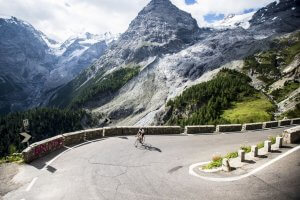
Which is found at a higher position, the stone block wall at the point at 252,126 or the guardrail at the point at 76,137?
the stone block wall at the point at 252,126

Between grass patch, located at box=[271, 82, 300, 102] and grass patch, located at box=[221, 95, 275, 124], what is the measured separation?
668 cm

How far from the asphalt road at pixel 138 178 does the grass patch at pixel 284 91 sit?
368 ft

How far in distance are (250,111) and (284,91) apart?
41255 millimetres

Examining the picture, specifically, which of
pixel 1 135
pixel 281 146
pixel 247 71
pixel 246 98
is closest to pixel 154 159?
pixel 281 146

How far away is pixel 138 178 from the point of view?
1953 centimetres

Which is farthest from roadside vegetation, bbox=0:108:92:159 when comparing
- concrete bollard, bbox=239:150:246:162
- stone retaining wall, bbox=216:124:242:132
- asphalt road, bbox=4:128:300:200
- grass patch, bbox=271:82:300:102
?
concrete bollard, bbox=239:150:246:162

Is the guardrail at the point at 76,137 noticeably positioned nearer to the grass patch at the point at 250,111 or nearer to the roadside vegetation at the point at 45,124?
the grass patch at the point at 250,111

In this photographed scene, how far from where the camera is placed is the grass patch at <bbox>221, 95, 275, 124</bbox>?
313 feet

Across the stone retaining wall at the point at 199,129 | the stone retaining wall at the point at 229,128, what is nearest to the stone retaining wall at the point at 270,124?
the stone retaining wall at the point at 229,128

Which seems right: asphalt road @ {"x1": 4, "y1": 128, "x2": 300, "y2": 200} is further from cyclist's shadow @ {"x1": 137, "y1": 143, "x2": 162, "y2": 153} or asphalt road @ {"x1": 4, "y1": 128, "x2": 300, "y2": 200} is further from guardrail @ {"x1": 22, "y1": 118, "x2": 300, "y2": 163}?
guardrail @ {"x1": 22, "y1": 118, "x2": 300, "y2": 163}

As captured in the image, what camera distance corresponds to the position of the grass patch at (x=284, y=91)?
12856cm

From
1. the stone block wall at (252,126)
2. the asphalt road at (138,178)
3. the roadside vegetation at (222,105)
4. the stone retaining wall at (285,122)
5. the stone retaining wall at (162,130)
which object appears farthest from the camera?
the roadside vegetation at (222,105)

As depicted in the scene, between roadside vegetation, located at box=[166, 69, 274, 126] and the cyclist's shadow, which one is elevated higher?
roadside vegetation, located at box=[166, 69, 274, 126]

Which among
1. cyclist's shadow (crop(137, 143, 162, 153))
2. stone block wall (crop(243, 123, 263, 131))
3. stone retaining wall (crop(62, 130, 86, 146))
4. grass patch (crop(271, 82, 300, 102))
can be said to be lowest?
cyclist's shadow (crop(137, 143, 162, 153))
